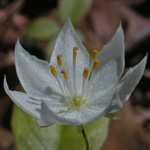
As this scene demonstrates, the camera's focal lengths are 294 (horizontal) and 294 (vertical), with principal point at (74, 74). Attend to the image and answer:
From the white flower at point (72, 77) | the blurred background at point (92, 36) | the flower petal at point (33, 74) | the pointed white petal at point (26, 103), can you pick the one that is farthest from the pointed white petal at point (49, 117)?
the blurred background at point (92, 36)

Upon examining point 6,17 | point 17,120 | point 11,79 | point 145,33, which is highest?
point 145,33

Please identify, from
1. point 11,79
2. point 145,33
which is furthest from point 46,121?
point 145,33

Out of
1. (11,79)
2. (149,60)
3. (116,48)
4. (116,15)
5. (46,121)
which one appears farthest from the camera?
(116,15)

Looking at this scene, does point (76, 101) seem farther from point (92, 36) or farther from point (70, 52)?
point (92, 36)

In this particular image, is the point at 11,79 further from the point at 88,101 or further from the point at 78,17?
the point at 88,101

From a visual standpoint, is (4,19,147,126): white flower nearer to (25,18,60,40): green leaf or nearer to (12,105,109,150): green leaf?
(12,105,109,150): green leaf

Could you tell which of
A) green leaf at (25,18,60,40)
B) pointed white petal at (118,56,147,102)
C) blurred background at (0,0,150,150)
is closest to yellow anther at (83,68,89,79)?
pointed white petal at (118,56,147,102)

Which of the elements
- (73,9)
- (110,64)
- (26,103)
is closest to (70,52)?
(110,64)
